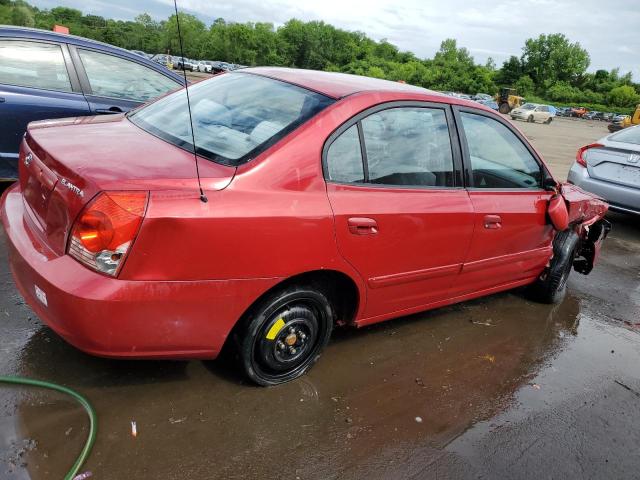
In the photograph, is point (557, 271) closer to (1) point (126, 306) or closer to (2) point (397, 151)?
(2) point (397, 151)

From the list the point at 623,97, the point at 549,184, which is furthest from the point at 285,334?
the point at 623,97

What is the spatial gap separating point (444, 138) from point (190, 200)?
1.72m

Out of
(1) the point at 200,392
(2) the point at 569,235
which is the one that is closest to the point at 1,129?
(1) the point at 200,392

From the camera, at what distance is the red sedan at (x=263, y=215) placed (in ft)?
6.75

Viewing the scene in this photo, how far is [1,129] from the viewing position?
14.5ft

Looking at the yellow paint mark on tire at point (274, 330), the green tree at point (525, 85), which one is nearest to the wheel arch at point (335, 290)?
the yellow paint mark on tire at point (274, 330)

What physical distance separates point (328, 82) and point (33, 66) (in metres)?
3.24

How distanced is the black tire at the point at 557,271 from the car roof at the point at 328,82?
191 cm

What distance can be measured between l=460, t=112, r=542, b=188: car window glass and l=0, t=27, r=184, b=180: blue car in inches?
133

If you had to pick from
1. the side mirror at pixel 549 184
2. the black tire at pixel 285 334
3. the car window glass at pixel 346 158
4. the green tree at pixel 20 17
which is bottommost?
the black tire at pixel 285 334

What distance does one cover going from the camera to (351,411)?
Result: 8.66ft

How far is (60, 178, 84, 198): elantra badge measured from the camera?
2.06 m

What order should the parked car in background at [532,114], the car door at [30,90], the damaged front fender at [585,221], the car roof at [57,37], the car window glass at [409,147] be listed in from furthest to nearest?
the parked car in background at [532,114] < the car roof at [57,37] < the car door at [30,90] < the damaged front fender at [585,221] < the car window glass at [409,147]

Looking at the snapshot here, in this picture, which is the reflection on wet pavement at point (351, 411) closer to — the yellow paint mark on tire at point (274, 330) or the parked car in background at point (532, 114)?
the yellow paint mark on tire at point (274, 330)
